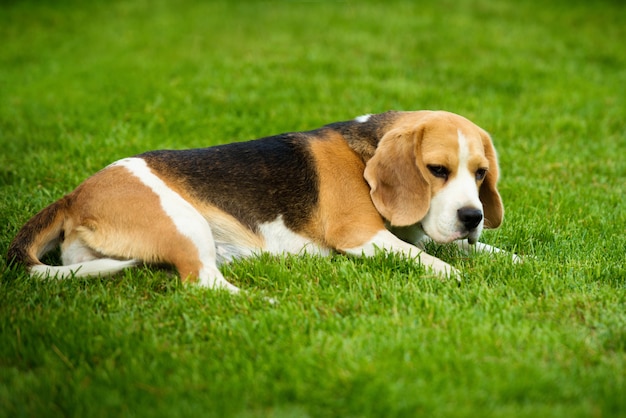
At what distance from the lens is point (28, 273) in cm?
482

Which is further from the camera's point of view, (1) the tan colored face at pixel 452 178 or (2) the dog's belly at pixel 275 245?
(2) the dog's belly at pixel 275 245

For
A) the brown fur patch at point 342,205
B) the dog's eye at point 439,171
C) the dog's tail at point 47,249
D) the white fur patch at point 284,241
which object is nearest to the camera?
the dog's tail at point 47,249

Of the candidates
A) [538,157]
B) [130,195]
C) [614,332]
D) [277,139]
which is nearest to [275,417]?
[614,332]

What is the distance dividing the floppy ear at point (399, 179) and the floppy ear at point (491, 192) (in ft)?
2.00

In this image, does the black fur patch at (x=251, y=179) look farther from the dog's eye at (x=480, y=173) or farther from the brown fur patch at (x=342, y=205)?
the dog's eye at (x=480, y=173)

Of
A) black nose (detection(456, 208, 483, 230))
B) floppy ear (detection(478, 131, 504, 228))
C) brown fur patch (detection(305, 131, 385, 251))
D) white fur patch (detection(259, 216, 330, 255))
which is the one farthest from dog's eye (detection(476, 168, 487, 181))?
white fur patch (detection(259, 216, 330, 255))

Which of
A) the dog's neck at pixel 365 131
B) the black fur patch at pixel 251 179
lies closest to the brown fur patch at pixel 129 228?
the black fur patch at pixel 251 179

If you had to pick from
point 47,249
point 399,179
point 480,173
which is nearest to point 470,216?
point 480,173

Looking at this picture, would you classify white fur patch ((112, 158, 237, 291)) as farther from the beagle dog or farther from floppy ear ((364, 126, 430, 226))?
floppy ear ((364, 126, 430, 226))

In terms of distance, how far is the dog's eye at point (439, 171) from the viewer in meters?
4.99

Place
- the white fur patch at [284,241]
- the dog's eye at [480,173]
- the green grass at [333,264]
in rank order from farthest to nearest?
the white fur patch at [284,241] → the dog's eye at [480,173] → the green grass at [333,264]

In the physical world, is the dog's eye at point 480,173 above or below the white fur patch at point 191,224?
above

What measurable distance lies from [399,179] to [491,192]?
2.69ft

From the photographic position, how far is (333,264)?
5.09 metres
